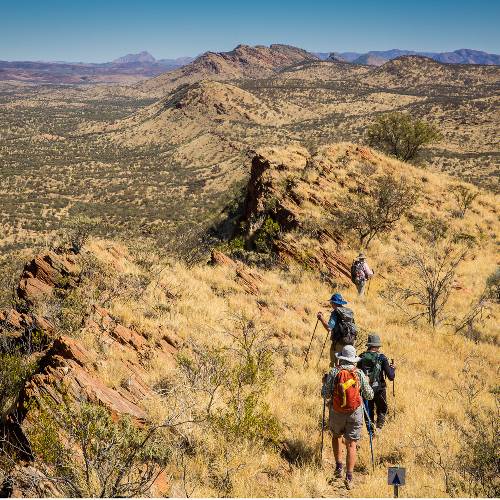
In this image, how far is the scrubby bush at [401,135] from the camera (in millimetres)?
30797

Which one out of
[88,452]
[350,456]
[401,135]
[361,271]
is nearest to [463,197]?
[401,135]

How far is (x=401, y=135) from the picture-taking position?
31219 millimetres

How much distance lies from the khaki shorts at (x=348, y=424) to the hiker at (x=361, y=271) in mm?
7422

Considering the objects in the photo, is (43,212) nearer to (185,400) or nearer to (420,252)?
(420,252)

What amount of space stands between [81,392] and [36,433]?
32.8 inches

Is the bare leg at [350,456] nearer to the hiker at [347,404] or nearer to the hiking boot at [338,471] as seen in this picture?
the hiker at [347,404]

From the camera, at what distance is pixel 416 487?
179 inches

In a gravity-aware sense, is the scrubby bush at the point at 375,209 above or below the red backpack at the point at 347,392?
above

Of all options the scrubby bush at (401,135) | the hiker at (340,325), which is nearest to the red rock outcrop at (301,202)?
the hiker at (340,325)

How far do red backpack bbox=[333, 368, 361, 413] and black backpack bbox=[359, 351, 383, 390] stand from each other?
1.19 metres

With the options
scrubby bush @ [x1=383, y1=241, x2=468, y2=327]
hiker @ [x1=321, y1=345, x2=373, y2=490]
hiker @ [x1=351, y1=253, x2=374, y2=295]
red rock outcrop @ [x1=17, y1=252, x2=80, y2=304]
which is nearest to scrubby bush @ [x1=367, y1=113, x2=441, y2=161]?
scrubby bush @ [x1=383, y1=241, x2=468, y2=327]

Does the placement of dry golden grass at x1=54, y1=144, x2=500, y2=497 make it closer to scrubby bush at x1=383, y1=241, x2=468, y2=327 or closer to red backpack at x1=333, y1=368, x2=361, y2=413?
scrubby bush at x1=383, y1=241, x2=468, y2=327

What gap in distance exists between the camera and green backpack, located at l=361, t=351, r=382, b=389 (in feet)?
19.3

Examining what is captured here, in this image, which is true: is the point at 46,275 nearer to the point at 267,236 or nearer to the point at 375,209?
the point at 267,236
